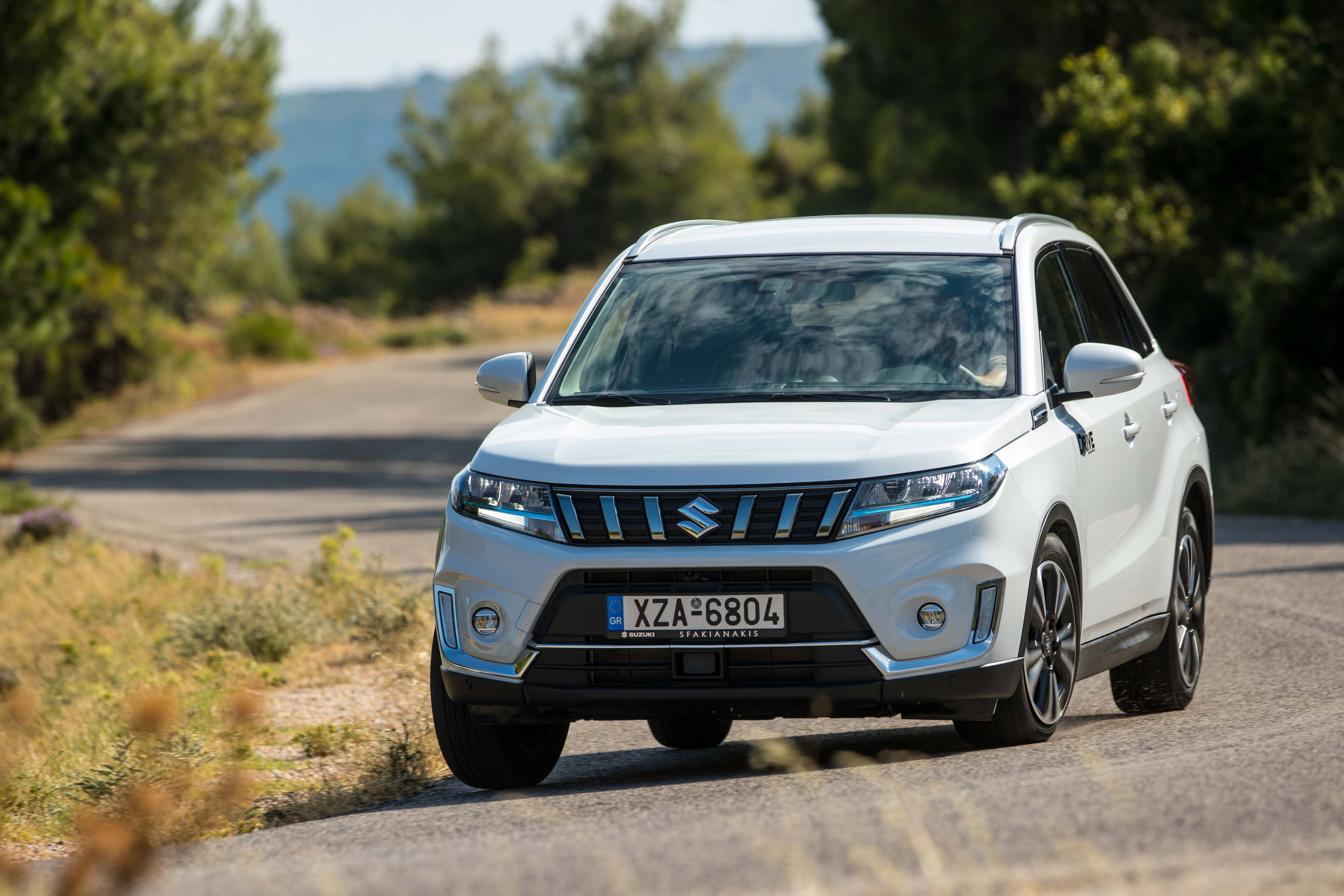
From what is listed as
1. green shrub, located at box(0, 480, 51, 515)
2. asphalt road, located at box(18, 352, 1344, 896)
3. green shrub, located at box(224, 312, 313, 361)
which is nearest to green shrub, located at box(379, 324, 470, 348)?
green shrub, located at box(224, 312, 313, 361)

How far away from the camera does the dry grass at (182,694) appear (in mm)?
5766

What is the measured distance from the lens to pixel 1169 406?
282 inches

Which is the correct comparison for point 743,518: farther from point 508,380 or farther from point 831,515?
point 508,380

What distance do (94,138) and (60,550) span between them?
36.0 feet

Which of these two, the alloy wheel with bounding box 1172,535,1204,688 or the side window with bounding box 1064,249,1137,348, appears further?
the alloy wheel with bounding box 1172,535,1204,688

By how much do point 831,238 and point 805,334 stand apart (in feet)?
2.03

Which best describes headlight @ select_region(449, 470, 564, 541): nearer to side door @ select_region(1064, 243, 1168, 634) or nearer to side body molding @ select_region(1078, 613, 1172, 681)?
side body molding @ select_region(1078, 613, 1172, 681)

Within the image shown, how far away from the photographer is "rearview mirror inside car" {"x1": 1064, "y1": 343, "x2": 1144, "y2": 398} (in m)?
5.85

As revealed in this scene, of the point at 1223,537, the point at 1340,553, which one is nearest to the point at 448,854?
the point at 1340,553

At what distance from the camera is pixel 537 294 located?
60938 millimetres

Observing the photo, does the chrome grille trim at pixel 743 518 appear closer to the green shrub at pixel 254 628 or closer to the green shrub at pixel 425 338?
the green shrub at pixel 254 628

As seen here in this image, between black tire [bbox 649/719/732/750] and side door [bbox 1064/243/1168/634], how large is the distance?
1.68 m

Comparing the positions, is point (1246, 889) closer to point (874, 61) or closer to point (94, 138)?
point (94, 138)

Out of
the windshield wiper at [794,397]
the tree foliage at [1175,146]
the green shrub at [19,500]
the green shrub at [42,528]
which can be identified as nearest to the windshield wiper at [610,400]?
the windshield wiper at [794,397]
